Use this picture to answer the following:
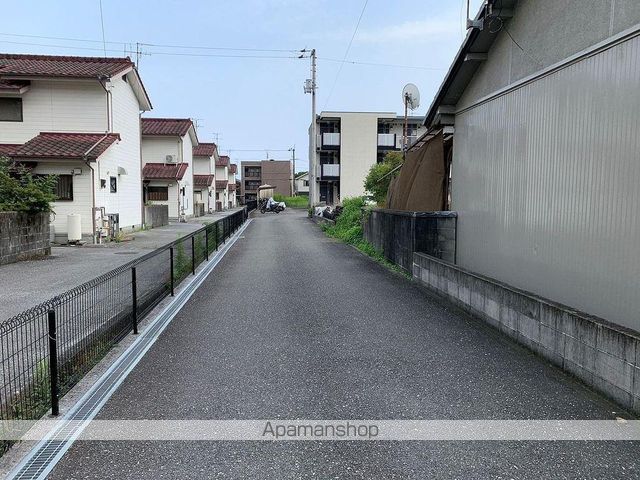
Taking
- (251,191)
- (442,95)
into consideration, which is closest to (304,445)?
Answer: (442,95)

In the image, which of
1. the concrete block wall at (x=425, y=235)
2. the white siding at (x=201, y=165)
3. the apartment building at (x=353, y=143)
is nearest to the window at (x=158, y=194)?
the white siding at (x=201, y=165)

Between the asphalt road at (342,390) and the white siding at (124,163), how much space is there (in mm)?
13640

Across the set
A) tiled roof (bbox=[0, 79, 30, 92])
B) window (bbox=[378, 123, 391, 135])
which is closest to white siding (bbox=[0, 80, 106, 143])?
tiled roof (bbox=[0, 79, 30, 92])

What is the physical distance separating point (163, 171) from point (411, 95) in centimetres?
2019

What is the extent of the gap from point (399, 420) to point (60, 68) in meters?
21.7

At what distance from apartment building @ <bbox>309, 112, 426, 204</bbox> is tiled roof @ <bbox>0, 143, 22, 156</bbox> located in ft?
100.0

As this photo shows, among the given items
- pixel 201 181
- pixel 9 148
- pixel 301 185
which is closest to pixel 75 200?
pixel 9 148

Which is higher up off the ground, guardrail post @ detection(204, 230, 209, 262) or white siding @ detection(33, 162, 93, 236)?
white siding @ detection(33, 162, 93, 236)

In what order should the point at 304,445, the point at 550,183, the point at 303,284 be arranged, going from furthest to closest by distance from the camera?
the point at 303,284
the point at 550,183
the point at 304,445

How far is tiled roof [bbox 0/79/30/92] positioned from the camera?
19.7m

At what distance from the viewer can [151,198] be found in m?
33.8

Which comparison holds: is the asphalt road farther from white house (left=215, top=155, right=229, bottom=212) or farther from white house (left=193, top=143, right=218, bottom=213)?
white house (left=215, top=155, right=229, bottom=212)

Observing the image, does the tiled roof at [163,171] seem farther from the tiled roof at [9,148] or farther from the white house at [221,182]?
the white house at [221,182]

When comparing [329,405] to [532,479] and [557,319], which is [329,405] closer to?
[532,479]
